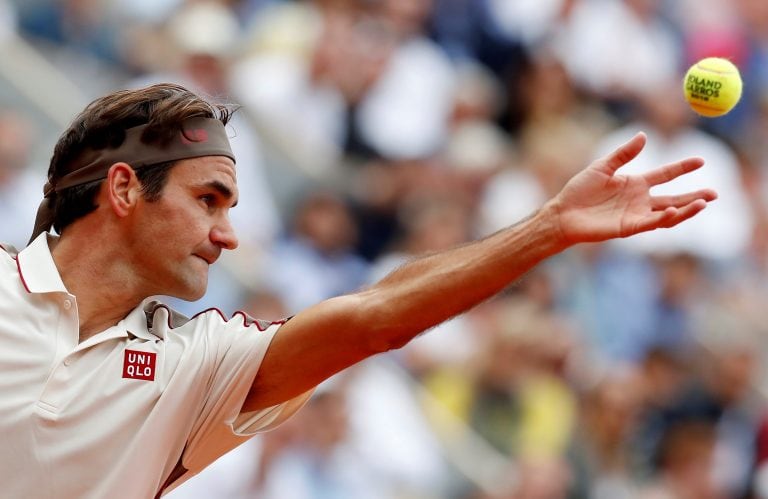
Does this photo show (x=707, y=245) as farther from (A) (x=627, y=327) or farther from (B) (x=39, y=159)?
(B) (x=39, y=159)

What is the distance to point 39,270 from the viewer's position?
14.7 feet

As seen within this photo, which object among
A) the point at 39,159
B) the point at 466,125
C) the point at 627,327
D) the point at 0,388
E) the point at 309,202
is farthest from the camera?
the point at 466,125

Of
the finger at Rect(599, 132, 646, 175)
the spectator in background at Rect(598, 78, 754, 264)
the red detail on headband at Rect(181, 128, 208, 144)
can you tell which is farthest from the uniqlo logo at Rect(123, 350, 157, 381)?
the spectator in background at Rect(598, 78, 754, 264)

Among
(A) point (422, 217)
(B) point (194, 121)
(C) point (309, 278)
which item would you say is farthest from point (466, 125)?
(B) point (194, 121)

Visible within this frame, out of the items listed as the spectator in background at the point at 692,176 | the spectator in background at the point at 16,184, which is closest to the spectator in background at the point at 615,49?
the spectator in background at the point at 692,176

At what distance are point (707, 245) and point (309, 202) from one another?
3665 millimetres

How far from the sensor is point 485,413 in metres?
9.45

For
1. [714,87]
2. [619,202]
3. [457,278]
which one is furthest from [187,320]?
[714,87]

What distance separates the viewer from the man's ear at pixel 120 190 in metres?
4.50

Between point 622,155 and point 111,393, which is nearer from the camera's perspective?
point 622,155

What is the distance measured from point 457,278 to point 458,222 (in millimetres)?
6053

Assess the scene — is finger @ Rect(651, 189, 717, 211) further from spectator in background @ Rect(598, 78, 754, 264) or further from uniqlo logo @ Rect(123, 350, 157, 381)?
spectator in background @ Rect(598, 78, 754, 264)

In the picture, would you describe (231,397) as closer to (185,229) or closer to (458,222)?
(185,229)

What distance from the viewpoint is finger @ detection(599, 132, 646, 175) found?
4.07 metres
